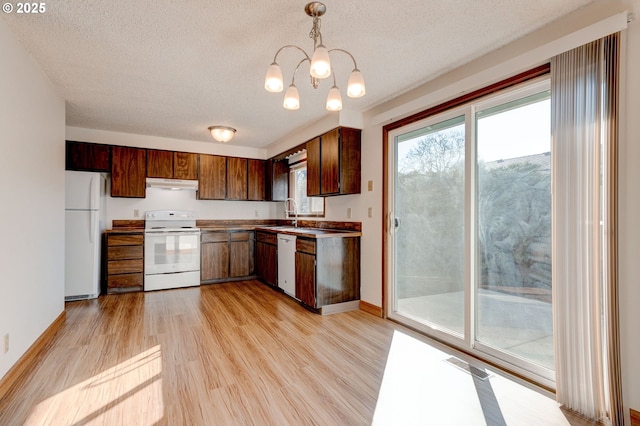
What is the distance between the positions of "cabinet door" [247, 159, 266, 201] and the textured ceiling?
87.5 inches

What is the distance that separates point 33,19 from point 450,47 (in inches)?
110

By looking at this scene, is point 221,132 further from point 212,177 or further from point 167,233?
point 167,233

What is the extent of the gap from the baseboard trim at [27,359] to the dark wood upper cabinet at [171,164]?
8.13ft

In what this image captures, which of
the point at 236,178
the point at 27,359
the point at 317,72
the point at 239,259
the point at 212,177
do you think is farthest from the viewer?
the point at 236,178

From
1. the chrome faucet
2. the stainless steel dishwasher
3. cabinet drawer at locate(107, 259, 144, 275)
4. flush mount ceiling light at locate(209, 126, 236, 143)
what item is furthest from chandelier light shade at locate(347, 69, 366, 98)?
cabinet drawer at locate(107, 259, 144, 275)

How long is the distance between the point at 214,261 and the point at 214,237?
38 centimetres

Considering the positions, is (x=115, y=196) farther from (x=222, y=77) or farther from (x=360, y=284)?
(x=360, y=284)

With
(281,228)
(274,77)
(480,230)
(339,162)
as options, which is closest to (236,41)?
(274,77)

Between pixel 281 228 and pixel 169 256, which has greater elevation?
pixel 281 228

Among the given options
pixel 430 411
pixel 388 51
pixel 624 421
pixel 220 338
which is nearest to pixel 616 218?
pixel 624 421

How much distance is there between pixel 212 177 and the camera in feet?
17.3

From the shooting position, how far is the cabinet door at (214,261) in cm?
487

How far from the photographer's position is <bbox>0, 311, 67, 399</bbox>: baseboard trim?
193 centimetres

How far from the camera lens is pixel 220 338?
277 cm
